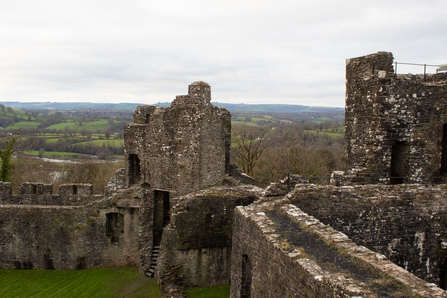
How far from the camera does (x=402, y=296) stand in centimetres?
471

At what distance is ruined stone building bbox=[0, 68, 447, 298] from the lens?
645cm

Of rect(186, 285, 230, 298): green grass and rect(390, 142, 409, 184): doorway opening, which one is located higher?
rect(390, 142, 409, 184): doorway opening

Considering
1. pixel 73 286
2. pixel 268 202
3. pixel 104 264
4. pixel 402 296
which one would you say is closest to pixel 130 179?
pixel 104 264

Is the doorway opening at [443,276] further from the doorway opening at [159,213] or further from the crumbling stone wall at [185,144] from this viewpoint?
the doorway opening at [159,213]

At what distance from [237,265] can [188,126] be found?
632 cm

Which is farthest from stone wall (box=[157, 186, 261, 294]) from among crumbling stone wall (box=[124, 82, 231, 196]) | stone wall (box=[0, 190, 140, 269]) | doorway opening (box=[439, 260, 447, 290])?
doorway opening (box=[439, 260, 447, 290])

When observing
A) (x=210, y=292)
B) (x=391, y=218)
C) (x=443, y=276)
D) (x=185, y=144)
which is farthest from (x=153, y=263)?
(x=443, y=276)

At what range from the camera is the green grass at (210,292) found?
1227 cm

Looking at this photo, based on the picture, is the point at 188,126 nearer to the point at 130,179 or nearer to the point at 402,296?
the point at 130,179

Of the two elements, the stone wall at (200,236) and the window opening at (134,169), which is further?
the window opening at (134,169)

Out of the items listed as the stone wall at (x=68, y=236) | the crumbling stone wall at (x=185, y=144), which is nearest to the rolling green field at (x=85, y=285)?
the stone wall at (x=68, y=236)

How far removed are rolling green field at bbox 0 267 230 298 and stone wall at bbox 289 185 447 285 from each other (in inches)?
213

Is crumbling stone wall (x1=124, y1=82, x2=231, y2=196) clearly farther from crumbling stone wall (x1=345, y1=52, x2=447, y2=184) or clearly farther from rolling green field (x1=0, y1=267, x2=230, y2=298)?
crumbling stone wall (x1=345, y1=52, x2=447, y2=184)

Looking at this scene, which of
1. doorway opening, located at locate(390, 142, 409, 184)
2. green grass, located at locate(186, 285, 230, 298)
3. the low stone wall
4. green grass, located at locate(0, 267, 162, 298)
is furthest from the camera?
green grass, located at locate(0, 267, 162, 298)
